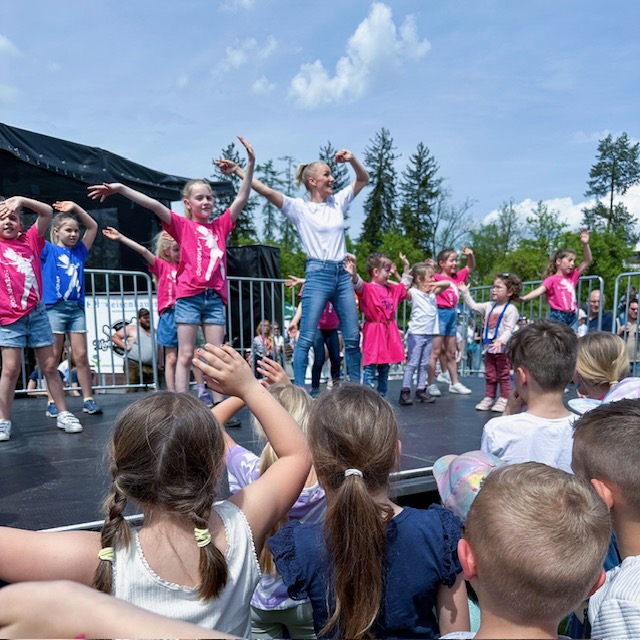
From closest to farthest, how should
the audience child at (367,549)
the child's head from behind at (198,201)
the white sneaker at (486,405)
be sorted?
the audience child at (367,549), the child's head from behind at (198,201), the white sneaker at (486,405)

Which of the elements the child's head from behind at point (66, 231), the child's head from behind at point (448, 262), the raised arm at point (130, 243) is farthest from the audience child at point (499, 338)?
the child's head from behind at point (66, 231)

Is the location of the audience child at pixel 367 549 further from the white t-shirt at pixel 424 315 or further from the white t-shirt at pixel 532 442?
the white t-shirt at pixel 424 315

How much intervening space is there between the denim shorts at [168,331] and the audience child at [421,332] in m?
2.23

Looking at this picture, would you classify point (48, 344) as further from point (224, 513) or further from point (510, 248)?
point (510, 248)

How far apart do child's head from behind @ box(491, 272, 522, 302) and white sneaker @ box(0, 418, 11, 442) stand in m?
4.16

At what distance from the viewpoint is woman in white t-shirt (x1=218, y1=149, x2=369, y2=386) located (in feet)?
15.2

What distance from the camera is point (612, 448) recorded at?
1.47m

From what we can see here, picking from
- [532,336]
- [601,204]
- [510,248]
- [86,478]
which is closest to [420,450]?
[532,336]

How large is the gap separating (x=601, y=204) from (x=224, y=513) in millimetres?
42513

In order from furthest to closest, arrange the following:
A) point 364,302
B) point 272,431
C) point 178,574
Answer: point 364,302 → point 272,431 → point 178,574

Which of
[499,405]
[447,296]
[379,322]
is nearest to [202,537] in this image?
[499,405]

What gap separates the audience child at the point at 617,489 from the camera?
1.20m

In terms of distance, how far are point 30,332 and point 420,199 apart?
4468cm

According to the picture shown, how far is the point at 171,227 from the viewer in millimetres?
4184
